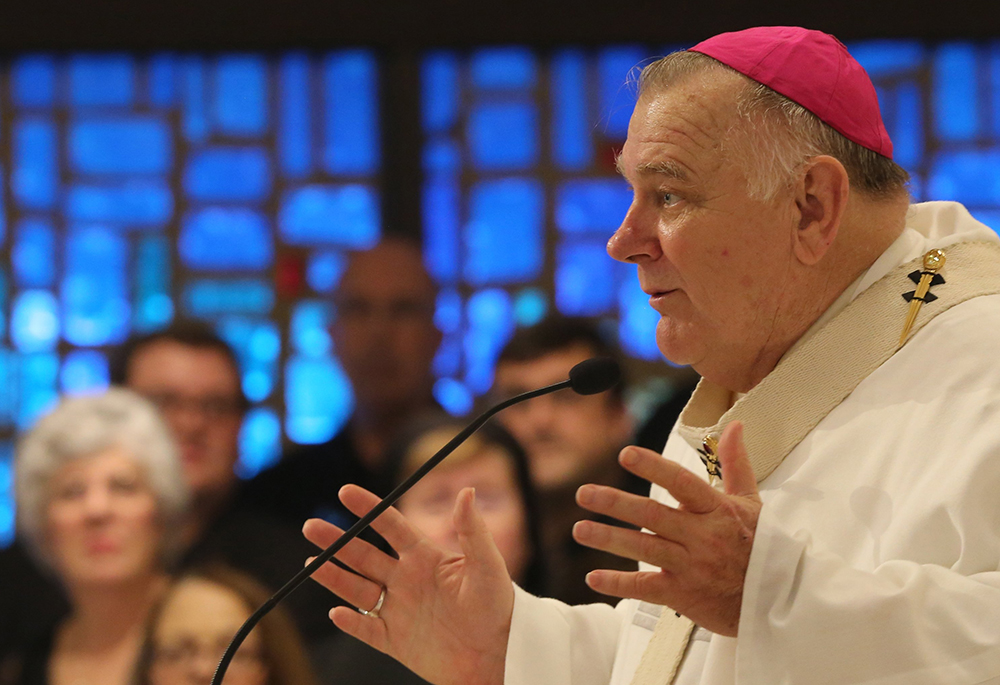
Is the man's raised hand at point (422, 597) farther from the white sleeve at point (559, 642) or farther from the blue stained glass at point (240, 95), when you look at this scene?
the blue stained glass at point (240, 95)

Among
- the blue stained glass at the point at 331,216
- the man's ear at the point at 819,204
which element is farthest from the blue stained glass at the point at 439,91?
the man's ear at the point at 819,204

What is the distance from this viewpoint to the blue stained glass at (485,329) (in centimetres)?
616

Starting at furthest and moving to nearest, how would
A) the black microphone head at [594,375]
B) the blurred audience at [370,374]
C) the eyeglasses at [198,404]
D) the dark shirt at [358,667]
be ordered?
the blurred audience at [370,374] → the eyeglasses at [198,404] → the dark shirt at [358,667] → the black microphone head at [594,375]

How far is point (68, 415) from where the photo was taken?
399 cm

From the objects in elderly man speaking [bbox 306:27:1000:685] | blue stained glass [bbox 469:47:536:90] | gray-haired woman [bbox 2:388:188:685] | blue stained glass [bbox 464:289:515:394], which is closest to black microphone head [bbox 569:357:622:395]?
elderly man speaking [bbox 306:27:1000:685]

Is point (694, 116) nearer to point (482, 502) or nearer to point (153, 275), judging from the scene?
point (482, 502)

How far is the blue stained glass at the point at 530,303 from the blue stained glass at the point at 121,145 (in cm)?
195

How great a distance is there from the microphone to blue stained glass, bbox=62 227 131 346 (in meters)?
4.58

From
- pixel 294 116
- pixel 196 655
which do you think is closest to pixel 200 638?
pixel 196 655

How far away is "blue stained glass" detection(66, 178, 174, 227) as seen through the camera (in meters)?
6.22

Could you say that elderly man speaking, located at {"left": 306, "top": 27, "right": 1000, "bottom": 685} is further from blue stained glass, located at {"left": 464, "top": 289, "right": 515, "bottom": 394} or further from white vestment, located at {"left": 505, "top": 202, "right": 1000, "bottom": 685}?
blue stained glass, located at {"left": 464, "top": 289, "right": 515, "bottom": 394}

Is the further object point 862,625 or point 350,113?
point 350,113

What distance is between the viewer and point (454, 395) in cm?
601

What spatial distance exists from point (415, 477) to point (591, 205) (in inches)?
178
